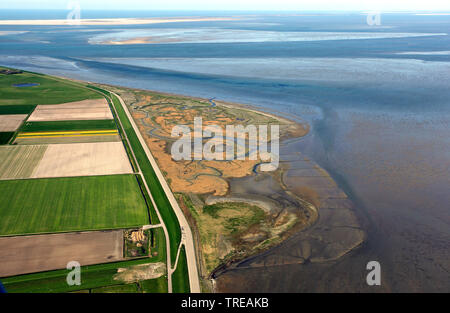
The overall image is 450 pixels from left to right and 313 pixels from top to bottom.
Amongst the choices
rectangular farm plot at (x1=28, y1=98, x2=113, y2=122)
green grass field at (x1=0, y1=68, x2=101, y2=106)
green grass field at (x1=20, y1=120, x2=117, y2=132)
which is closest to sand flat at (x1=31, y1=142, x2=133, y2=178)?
green grass field at (x1=20, y1=120, x2=117, y2=132)

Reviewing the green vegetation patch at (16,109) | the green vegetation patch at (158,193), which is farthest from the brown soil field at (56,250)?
the green vegetation patch at (16,109)

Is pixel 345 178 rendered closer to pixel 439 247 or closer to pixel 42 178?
pixel 439 247

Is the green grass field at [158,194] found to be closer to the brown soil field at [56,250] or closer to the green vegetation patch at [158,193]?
the green vegetation patch at [158,193]

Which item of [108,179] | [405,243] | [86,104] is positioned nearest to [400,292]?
[405,243]

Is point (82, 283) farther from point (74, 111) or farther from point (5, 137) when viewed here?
point (74, 111)

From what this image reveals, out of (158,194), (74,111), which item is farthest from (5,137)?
(158,194)

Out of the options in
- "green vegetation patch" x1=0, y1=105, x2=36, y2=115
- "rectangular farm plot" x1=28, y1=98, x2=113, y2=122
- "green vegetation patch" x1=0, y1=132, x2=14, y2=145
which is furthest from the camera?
"green vegetation patch" x1=0, y1=105, x2=36, y2=115

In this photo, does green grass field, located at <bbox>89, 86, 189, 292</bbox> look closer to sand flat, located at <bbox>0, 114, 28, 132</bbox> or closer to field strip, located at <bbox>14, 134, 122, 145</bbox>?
field strip, located at <bbox>14, 134, 122, 145</bbox>
